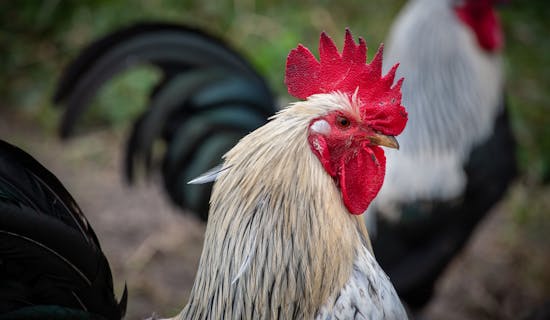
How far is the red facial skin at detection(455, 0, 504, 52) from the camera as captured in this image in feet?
11.7

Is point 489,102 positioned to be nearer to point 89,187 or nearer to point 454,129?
point 454,129

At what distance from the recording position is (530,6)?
5715 mm

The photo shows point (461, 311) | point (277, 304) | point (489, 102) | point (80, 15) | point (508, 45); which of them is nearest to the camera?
point (277, 304)

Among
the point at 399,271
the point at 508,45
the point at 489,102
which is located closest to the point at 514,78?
the point at 508,45

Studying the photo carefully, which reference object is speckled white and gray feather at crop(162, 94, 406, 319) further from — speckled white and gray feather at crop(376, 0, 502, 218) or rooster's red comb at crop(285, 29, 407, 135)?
speckled white and gray feather at crop(376, 0, 502, 218)

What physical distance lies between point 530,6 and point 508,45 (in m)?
0.41

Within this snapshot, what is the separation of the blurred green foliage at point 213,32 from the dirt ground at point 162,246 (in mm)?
301

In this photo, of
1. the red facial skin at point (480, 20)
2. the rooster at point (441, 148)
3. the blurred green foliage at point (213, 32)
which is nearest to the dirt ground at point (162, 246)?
the blurred green foliage at point (213, 32)

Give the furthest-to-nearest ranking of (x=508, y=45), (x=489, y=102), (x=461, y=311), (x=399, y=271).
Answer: (x=508, y=45), (x=461, y=311), (x=489, y=102), (x=399, y=271)

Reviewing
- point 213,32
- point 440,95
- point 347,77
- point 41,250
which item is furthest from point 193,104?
point 213,32

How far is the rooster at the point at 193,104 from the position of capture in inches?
126

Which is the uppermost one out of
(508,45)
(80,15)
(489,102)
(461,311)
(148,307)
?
(80,15)

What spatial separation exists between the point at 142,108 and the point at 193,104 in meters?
1.86

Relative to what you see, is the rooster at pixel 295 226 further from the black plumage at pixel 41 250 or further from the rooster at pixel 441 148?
the rooster at pixel 441 148
